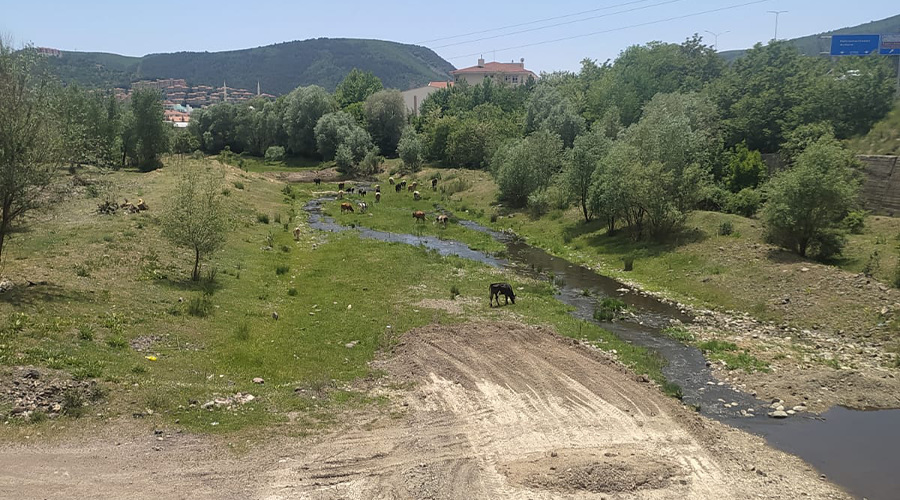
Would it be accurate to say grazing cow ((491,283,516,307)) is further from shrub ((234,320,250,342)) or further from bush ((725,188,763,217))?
bush ((725,188,763,217))

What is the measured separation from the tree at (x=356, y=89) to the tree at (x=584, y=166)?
9500 centimetres

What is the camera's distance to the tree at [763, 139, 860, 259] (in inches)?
1185

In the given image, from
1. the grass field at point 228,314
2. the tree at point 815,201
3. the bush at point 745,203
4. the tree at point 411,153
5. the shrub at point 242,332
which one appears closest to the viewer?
the grass field at point 228,314

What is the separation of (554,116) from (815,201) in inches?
1778

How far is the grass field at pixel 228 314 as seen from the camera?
15.2 m

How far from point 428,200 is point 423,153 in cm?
3071

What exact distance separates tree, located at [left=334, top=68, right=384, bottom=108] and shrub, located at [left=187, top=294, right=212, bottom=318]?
384 feet

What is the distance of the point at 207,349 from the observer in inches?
733

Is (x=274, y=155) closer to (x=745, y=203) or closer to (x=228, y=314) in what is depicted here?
(x=745, y=203)

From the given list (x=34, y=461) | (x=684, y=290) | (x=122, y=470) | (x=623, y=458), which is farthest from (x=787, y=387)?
(x=34, y=461)

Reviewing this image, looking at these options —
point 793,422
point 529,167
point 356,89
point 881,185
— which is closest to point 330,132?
point 529,167

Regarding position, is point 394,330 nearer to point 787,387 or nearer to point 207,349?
point 207,349

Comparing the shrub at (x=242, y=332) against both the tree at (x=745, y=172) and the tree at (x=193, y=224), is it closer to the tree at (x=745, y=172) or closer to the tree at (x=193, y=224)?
the tree at (x=193, y=224)

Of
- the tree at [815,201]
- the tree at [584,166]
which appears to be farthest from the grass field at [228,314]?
the tree at [584,166]
